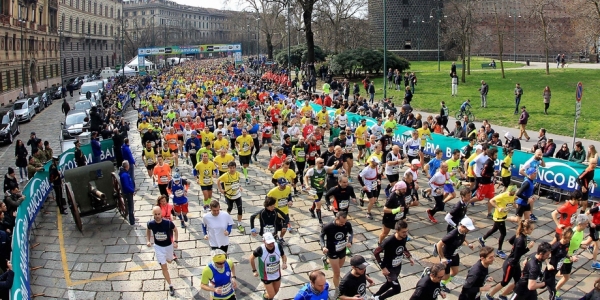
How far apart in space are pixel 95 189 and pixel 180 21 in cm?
15442

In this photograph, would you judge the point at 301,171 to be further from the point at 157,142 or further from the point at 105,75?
the point at 105,75

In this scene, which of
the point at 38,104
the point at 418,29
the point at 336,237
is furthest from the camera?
the point at 418,29

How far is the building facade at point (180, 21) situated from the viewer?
444ft

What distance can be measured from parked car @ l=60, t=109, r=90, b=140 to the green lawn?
1773 cm

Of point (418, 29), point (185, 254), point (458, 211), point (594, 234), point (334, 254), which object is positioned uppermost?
point (418, 29)

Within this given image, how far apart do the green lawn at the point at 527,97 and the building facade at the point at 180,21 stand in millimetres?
95042

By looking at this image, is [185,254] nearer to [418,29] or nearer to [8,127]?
[8,127]

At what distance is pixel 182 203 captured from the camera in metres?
11.5

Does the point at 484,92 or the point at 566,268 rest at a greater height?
the point at 484,92

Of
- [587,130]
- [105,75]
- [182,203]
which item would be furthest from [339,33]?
[182,203]

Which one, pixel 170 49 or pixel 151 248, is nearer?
pixel 151 248

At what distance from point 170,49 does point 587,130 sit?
57.5 m

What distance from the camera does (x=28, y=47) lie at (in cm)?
5256

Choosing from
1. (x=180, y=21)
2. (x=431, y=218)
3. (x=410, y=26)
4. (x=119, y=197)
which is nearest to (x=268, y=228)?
(x=431, y=218)
